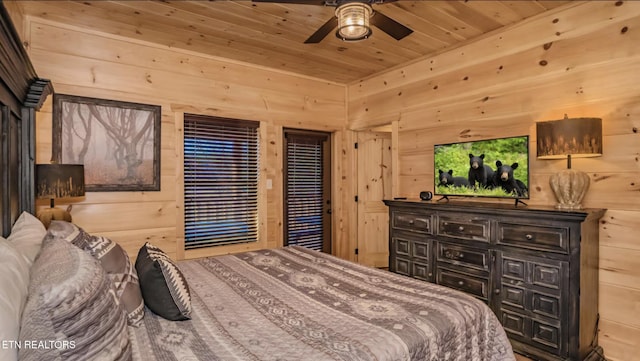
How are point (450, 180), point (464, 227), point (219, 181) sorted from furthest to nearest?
point (219, 181) < point (450, 180) < point (464, 227)

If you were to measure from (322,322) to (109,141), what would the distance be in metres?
2.97

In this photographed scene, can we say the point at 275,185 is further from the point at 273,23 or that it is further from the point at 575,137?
the point at 575,137

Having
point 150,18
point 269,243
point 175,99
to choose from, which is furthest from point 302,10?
point 269,243

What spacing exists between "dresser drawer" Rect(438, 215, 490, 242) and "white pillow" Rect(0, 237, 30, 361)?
2953mm

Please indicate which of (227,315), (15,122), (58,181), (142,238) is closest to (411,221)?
(227,315)

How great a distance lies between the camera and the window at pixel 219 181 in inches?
154

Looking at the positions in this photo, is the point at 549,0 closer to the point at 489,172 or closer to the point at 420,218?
the point at 489,172

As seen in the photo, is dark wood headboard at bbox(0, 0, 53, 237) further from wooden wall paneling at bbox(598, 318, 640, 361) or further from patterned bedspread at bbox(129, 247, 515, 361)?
wooden wall paneling at bbox(598, 318, 640, 361)

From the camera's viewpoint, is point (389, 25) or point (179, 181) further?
point (179, 181)

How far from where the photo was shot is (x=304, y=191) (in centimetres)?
492

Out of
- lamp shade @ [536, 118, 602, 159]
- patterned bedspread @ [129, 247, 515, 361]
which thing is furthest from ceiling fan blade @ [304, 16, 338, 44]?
lamp shade @ [536, 118, 602, 159]

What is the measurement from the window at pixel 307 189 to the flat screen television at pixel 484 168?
1.77 m

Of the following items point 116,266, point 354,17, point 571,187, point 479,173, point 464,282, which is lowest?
point 464,282

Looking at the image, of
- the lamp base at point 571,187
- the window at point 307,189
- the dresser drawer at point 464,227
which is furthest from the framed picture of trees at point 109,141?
the lamp base at point 571,187
